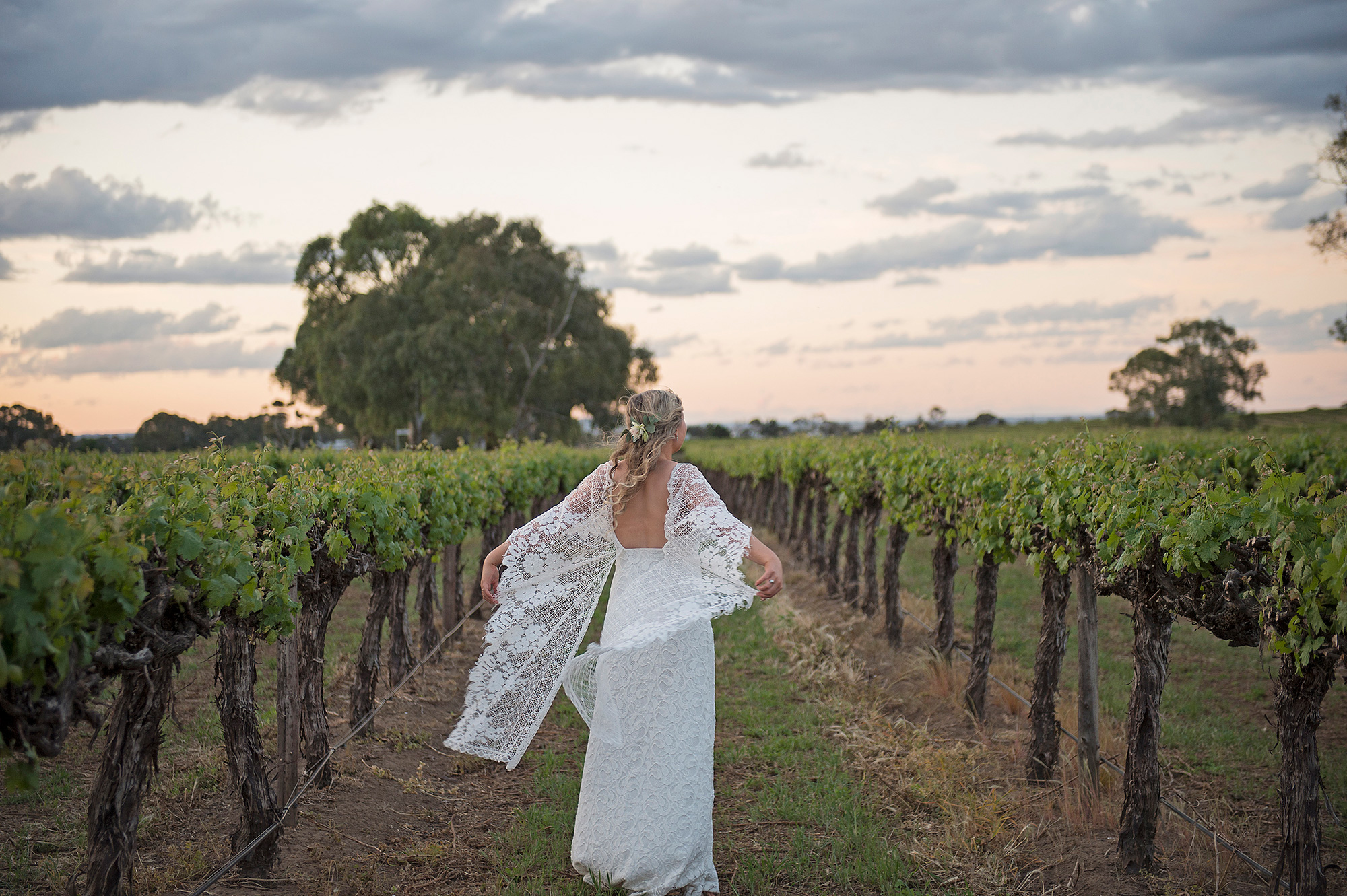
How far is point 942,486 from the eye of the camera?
312 inches

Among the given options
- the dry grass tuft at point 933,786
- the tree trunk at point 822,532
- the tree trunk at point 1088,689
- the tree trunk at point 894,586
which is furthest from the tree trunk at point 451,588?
the tree trunk at point 1088,689

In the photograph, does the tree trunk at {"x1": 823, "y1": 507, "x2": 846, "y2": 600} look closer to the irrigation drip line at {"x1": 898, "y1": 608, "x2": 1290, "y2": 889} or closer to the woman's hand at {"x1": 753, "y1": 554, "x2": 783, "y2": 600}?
the irrigation drip line at {"x1": 898, "y1": 608, "x2": 1290, "y2": 889}

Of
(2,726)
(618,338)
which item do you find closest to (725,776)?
(2,726)

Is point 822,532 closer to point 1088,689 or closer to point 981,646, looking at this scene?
point 981,646

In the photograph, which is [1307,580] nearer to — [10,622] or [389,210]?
[10,622]

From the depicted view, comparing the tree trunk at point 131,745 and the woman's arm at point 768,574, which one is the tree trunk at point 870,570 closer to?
the woman's arm at point 768,574

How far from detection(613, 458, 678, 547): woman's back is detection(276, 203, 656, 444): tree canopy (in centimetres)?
3416

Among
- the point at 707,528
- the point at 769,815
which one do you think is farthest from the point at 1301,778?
the point at 769,815

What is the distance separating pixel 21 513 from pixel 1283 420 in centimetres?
5442

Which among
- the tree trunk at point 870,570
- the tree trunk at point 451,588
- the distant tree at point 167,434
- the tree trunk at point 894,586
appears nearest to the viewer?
the tree trunk at point 894,586

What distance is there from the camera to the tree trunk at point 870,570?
1082cm

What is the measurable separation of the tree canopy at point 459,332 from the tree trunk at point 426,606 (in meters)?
29.4

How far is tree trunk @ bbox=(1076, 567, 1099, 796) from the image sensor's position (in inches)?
215

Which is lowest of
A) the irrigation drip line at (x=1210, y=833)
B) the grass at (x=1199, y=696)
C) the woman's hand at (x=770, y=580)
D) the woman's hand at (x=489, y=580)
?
the grass at (x=1199, y=696)
